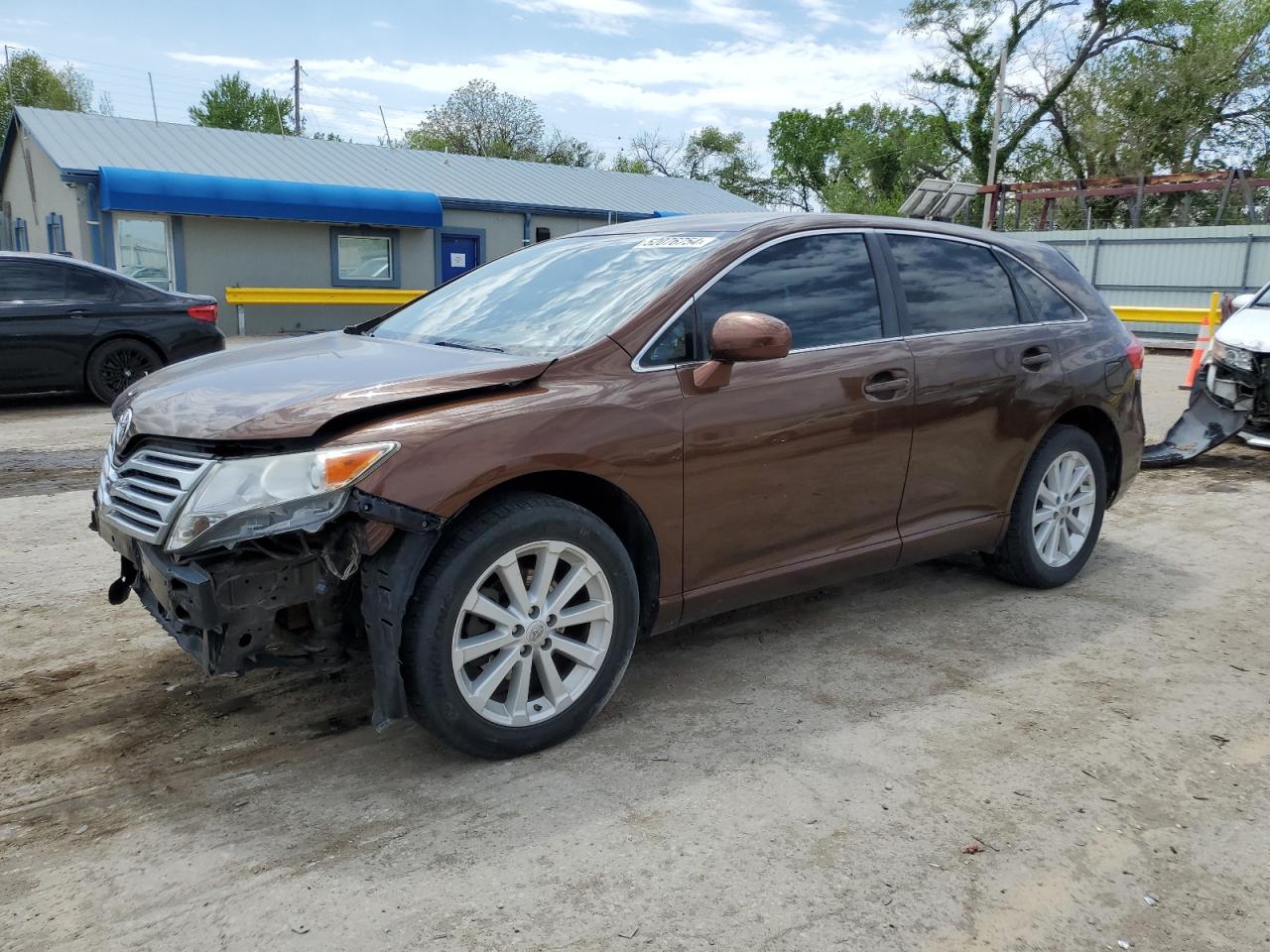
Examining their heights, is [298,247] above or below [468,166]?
below

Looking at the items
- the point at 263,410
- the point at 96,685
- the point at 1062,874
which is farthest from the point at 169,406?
the point at 1062,874

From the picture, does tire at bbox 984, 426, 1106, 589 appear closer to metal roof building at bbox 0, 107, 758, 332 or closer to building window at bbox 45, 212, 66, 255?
metal roof building at bbox 0, 107, 758, 332

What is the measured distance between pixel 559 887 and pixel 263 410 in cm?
156

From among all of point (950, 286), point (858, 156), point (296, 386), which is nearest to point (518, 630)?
point (296, 386)

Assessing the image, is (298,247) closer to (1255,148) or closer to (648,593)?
(648,593)

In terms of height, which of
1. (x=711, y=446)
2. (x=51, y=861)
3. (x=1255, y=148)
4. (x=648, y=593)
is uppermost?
(x=1255, y=148)

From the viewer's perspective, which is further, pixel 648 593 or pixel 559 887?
pixel 648 593

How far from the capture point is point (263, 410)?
2895mm

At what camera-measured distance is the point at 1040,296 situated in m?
4.76

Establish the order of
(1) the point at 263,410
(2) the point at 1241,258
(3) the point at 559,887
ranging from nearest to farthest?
(3) the point at 559,887
(1) the point at 263,410
(2) the point at 1241,258

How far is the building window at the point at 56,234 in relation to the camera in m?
21.2

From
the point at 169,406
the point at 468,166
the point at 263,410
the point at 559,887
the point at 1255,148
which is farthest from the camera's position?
the point at 1255,148

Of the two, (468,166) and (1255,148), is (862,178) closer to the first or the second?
(1255,148)

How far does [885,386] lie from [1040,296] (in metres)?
1.36
